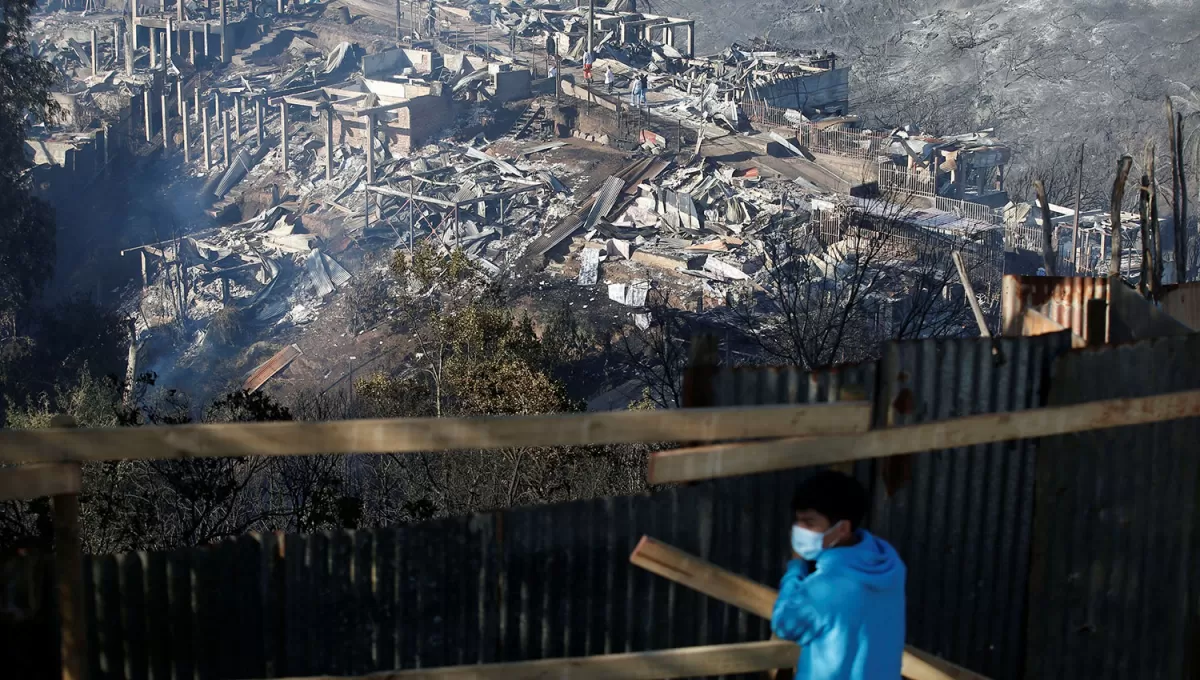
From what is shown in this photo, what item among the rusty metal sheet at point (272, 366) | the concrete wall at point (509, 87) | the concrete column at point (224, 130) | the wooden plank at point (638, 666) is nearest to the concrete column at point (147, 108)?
the concrete column at point (224, 130)

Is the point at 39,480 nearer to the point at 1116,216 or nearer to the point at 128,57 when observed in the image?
the point at 1116,216

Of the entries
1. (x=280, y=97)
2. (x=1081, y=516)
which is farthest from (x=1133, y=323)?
(x=280, y=97)

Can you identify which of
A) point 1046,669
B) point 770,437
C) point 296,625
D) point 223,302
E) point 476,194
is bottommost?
point 223,302

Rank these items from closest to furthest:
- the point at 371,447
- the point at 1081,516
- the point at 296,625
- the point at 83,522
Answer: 1. the point at 371,447
2. the point at 296,625
3. the point at 1081,516
4. the point at 83,522

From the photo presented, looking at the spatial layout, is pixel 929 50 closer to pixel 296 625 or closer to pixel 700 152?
pixel 700 152

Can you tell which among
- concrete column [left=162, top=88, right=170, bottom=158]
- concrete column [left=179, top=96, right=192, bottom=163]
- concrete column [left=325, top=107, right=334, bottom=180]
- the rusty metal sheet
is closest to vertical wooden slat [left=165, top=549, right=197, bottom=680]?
the rusty metal sheet

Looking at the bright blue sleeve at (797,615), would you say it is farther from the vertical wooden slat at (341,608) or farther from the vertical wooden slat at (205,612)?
the vertical wooden slat at (205,612)
